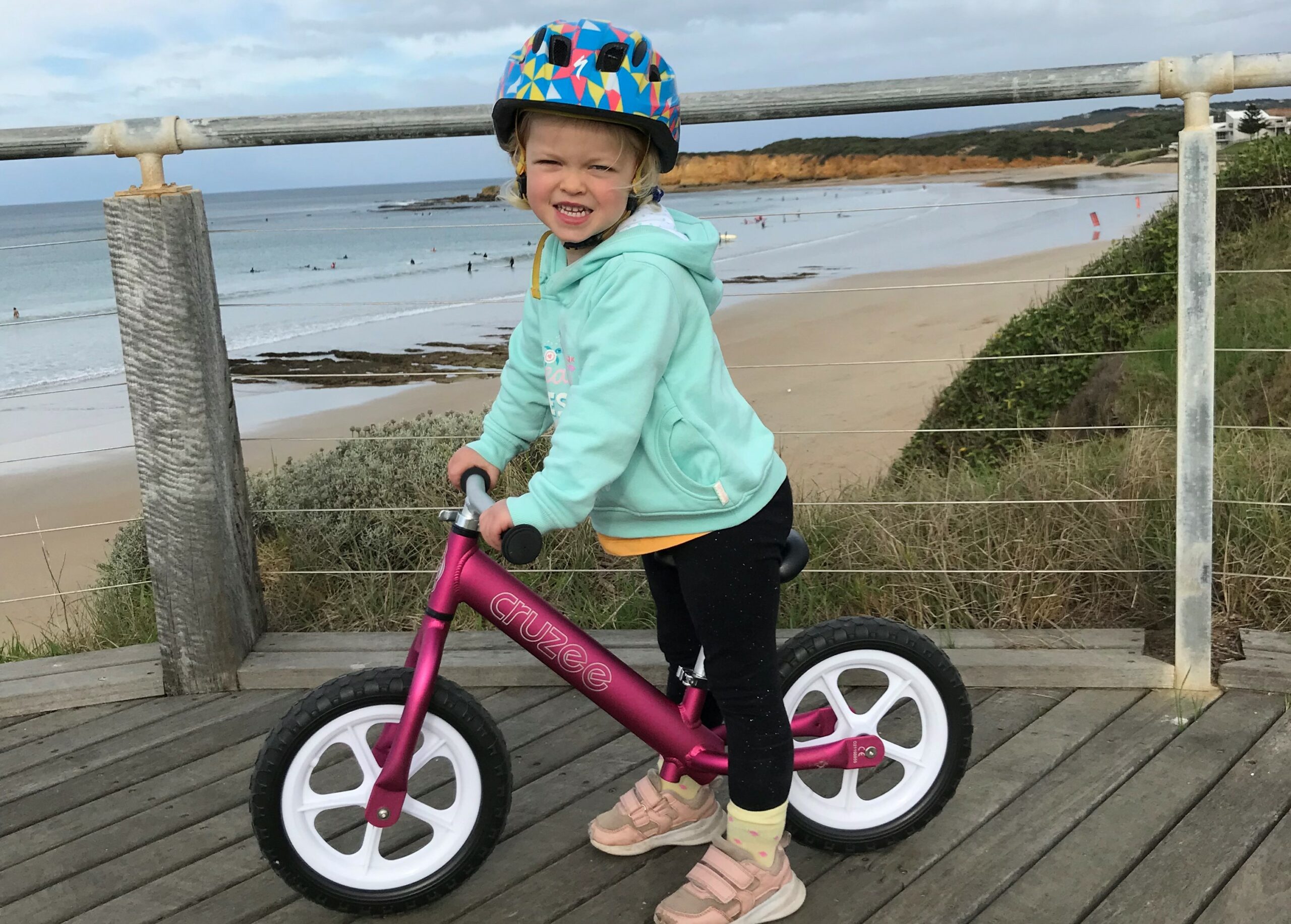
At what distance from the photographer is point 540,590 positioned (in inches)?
143

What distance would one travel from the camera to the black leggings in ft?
6.32

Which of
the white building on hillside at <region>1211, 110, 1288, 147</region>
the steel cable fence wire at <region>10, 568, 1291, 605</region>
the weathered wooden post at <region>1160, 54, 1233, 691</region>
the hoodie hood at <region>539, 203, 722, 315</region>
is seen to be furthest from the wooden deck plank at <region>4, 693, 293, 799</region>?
the white building on hillside at <region>1211, 110, 1288, 147</region>

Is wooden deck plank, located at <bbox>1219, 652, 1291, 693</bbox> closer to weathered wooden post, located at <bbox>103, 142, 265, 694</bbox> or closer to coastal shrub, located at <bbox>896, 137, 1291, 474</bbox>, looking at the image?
weathered wooden post, located at <bbox>103, 142, 265, 694</bbox>

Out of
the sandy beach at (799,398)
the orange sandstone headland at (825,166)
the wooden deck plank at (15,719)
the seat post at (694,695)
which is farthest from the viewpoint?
the orange sandstone headland at (825,166)

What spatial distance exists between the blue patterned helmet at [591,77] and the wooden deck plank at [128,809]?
1615 millimetres

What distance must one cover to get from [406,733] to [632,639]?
125 cm

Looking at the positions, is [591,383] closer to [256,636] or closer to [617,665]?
[617,665]

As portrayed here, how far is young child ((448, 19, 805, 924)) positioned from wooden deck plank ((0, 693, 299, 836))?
1.14 metres

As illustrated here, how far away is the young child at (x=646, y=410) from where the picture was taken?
5.73 feet

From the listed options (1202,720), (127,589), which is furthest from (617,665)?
(127,589)

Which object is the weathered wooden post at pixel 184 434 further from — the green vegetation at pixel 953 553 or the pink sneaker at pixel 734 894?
the pink sneaker at pixel 734 894

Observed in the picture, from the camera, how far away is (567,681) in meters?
2.10

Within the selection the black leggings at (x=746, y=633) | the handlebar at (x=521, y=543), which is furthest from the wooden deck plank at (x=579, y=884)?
the handlebar at (x=521, y=543)

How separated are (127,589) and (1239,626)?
336 centimetres
